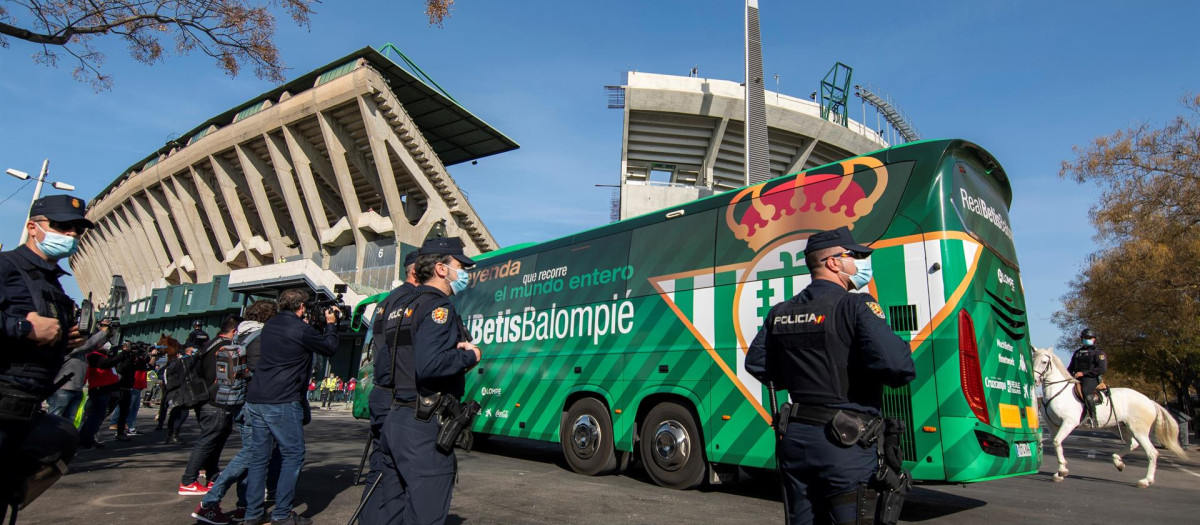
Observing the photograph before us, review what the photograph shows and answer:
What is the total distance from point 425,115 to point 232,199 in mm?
14180

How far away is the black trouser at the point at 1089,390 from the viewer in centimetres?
988

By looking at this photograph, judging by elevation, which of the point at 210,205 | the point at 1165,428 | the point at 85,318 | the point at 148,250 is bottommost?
the point at 1165,428

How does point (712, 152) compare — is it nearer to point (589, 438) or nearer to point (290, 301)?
point (589, 438)

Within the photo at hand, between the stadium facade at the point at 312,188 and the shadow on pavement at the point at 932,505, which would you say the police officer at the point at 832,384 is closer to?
the shadow on pavement at the point at 932,505

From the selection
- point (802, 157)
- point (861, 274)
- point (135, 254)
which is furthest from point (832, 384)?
point (135, 254)

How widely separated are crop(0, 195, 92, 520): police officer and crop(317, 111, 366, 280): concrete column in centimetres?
3391

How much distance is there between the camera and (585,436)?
8164mm

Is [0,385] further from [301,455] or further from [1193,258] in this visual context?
[1193,258]

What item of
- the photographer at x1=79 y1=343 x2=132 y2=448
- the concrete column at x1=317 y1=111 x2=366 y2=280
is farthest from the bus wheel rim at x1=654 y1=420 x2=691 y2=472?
the concrete column at x1=317 y1=111 x2=366 y2=280

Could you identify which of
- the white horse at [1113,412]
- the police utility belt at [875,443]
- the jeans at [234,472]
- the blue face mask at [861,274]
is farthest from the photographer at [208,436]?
the white horse at [1113,412]

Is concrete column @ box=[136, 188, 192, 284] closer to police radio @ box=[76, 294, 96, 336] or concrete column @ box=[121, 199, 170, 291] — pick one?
concrete column @ box=[121, 199, 170, 291]

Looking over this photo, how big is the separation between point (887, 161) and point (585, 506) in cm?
426

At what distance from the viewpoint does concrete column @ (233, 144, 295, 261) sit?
134 feet

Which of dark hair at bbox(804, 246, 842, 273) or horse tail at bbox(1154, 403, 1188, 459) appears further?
horse tail at bbox(1154, 403, 1188, 459)
